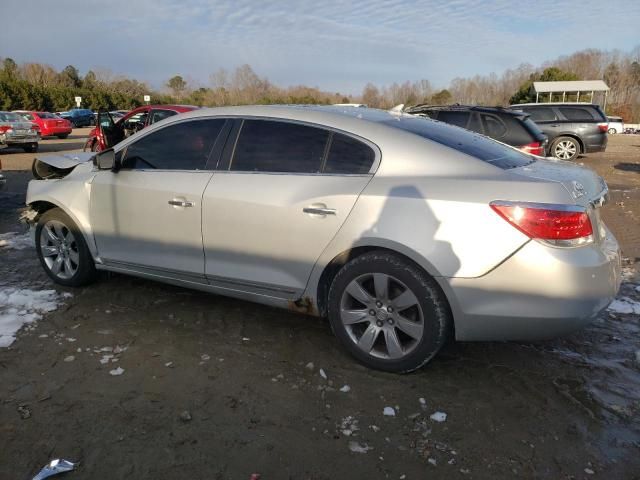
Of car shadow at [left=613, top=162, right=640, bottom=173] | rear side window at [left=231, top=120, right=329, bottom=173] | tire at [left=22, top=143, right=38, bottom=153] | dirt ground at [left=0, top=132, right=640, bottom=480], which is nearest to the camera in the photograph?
dirt ground at [left=0, top=132, right=640, bottom=480]

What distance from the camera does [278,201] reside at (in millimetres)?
3363

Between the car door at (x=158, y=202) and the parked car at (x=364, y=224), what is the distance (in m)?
0.01

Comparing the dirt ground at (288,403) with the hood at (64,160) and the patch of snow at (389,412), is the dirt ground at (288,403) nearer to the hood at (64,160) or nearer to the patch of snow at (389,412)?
the patch of snow at (389,412)

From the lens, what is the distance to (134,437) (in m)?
2.61

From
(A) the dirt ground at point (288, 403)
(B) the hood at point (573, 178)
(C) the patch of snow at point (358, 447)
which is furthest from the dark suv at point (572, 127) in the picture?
(C) the patch of snow at point (358, 447)

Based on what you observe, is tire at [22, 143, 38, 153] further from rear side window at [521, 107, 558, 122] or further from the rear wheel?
the rear wheel

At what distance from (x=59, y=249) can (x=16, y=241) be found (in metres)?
2.17

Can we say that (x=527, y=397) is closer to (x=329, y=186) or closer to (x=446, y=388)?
(x=446, y=388)

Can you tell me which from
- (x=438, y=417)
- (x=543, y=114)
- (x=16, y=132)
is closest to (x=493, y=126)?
(x=543, y=114)

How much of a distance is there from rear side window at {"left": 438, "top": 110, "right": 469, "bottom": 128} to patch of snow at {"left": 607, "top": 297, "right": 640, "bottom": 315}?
608 cm

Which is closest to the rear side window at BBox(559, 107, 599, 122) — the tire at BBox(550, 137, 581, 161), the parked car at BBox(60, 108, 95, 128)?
the tire at BBox(550, 137, 581, 161)

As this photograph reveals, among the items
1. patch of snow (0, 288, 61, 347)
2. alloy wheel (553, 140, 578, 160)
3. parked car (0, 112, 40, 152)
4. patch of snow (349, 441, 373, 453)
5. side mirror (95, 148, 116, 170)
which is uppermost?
side mirror (95, 148, 116, 170)

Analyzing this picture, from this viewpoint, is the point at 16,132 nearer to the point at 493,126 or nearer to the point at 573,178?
the point at 493,126

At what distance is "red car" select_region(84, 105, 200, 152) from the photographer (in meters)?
11.5
